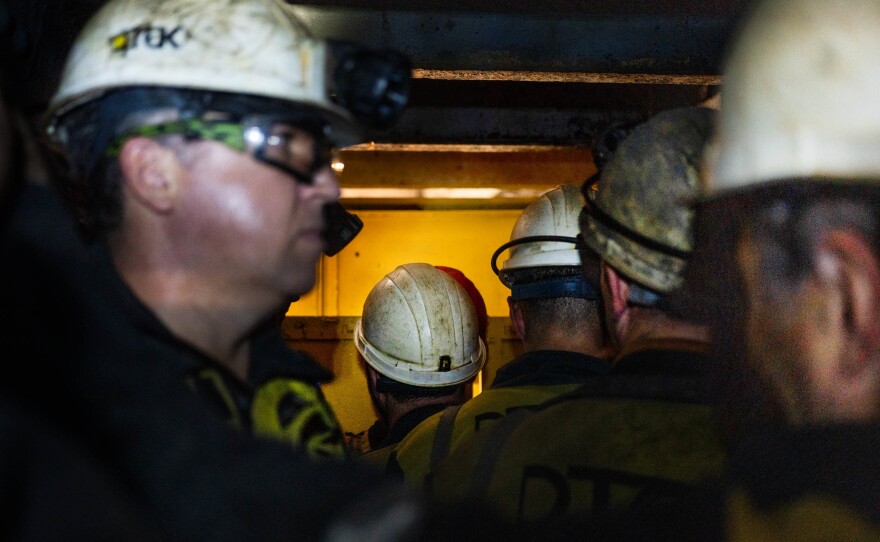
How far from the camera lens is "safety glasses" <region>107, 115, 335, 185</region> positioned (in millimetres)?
1707

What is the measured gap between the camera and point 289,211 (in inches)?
68.4

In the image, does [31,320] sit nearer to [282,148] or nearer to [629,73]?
[282,148]

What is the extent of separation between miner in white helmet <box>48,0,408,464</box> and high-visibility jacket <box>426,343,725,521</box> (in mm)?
509

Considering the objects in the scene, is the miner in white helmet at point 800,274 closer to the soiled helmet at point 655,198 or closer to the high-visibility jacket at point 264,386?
the soiled helmet at point 655,198

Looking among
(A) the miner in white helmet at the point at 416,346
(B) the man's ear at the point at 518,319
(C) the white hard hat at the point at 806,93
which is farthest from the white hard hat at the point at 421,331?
(C) the white hard hat at the point at 806,93

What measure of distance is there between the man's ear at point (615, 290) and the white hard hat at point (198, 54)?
0.92 metres

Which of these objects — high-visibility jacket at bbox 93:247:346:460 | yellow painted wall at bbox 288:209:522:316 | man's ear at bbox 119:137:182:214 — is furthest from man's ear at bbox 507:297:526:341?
yellow painted wall at bbox 288:209:522:316

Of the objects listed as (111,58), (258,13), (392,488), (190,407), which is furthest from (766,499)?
(111,58)

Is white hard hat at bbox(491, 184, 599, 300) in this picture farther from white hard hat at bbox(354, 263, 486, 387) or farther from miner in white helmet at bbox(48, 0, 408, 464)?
miner in white helmet at bbox(48, 0, 408, 464)

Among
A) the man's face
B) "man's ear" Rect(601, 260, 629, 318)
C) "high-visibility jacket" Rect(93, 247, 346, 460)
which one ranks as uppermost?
the man's face

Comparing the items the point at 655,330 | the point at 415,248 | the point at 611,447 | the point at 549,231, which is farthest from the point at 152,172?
the point at 415,248

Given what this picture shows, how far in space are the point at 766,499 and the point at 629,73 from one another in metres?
Answer: 3.03

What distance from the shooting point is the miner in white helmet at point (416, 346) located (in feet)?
13.9

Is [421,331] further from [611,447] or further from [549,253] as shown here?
[611,447]
